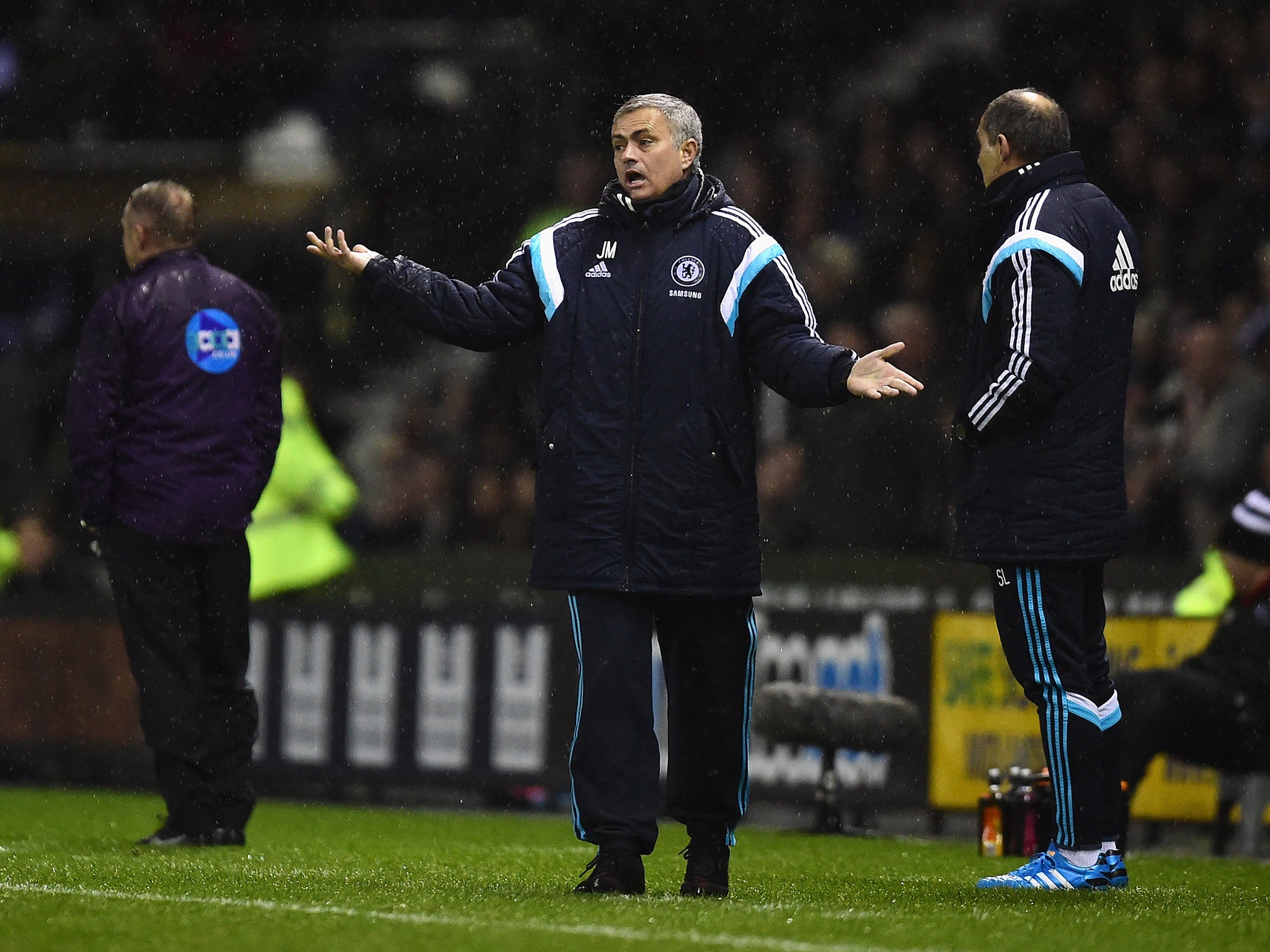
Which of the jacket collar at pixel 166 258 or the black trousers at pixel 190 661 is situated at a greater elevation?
the jacket collar at pixel 166 258

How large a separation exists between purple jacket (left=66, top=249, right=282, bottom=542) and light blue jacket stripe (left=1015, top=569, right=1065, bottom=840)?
2933 millimetres

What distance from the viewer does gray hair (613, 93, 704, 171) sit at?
6094mm

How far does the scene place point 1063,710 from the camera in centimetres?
618

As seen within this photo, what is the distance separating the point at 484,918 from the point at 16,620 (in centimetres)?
765

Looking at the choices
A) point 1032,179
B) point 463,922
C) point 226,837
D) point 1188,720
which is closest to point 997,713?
point 1188,720

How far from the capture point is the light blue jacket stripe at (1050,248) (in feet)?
20.2

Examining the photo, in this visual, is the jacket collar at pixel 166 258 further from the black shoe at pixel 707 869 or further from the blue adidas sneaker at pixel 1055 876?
the blue adidas sneaker at pixel 1055 876

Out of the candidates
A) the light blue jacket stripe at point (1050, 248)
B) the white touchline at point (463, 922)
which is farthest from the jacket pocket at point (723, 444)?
the white touchline at point (463, 922)

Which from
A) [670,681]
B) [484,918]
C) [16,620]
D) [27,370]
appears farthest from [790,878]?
[27,370]

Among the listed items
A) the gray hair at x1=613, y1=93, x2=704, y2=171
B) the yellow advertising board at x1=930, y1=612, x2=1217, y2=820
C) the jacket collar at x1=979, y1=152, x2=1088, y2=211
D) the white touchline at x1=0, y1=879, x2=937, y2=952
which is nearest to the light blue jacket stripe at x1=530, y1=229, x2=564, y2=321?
the gray hair at x1=613, y1=93, x2=704, y2=171

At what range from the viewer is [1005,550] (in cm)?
614

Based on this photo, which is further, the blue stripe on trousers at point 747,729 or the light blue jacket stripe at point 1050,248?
the light blue jacket stripe at point 1050,248

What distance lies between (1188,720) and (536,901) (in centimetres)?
344

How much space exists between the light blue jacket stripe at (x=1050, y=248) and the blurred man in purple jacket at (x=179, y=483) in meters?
2.92
